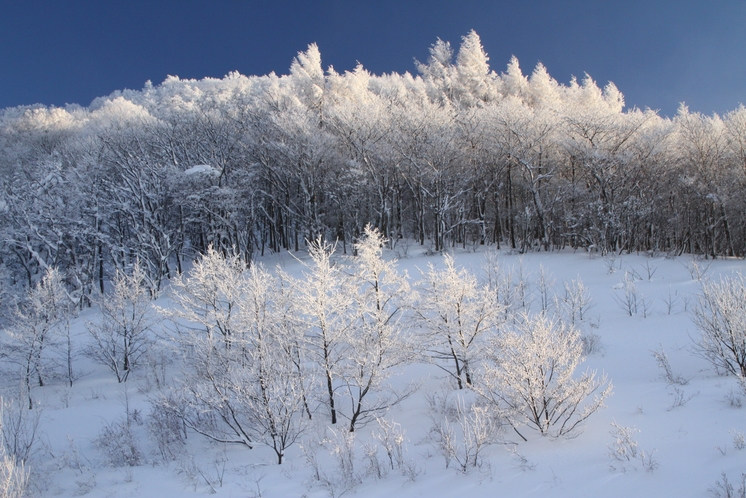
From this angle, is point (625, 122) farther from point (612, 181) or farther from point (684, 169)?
point (684, 169)

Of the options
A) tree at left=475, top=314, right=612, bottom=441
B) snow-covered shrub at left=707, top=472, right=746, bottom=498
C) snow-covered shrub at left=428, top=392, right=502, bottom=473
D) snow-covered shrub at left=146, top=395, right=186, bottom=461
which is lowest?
snow-covered shrub at left=146, top=395, right=186, bottom=461

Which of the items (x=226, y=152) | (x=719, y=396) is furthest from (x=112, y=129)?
(x=719, y=396)

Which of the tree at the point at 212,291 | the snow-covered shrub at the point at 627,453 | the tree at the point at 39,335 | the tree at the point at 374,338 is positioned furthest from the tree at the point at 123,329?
the snow-covered shrub at the point at 627,453

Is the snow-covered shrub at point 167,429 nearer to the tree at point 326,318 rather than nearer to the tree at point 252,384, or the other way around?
the tree at point 252,384

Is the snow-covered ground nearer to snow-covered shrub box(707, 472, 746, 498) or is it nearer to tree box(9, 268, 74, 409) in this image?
snow-covered shrub box(707, 472, 746, 498)

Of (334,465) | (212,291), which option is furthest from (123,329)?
(334,465)

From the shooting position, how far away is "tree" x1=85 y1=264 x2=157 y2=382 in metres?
17.0

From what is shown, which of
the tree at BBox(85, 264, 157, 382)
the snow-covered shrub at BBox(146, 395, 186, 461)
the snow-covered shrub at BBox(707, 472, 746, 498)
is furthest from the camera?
the tree at BBox(85, 264, 157, 382)

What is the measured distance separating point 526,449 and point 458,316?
4318 mm

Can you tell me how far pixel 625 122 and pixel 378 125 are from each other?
53.3 feet

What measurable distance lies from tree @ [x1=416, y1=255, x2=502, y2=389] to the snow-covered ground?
1.52 metres

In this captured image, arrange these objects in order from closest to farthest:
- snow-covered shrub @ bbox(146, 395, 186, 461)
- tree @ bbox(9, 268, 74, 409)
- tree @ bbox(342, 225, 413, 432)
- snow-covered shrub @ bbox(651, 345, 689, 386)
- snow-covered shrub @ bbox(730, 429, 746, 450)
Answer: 1. snow-covered shrub @ bbox(730, 429, 746, 450)
2. snow-covered shrub @ bbox(651, 345, 689, 386)
3. tree @ bbox(342, 225, 413, 432)
4. snow-covered shrub @ bbox(146, 395, 186, 461)
5. tree @ bbox(9, 268, 74, 409)

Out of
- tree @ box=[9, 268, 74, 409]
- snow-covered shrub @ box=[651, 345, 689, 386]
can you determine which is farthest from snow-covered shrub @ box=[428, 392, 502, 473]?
tree @ box=[9, 268, 74, 409]

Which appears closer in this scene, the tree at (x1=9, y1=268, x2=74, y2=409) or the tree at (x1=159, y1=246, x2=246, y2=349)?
the tree at (x1=159, y1=246, x2=246, y2=349)
